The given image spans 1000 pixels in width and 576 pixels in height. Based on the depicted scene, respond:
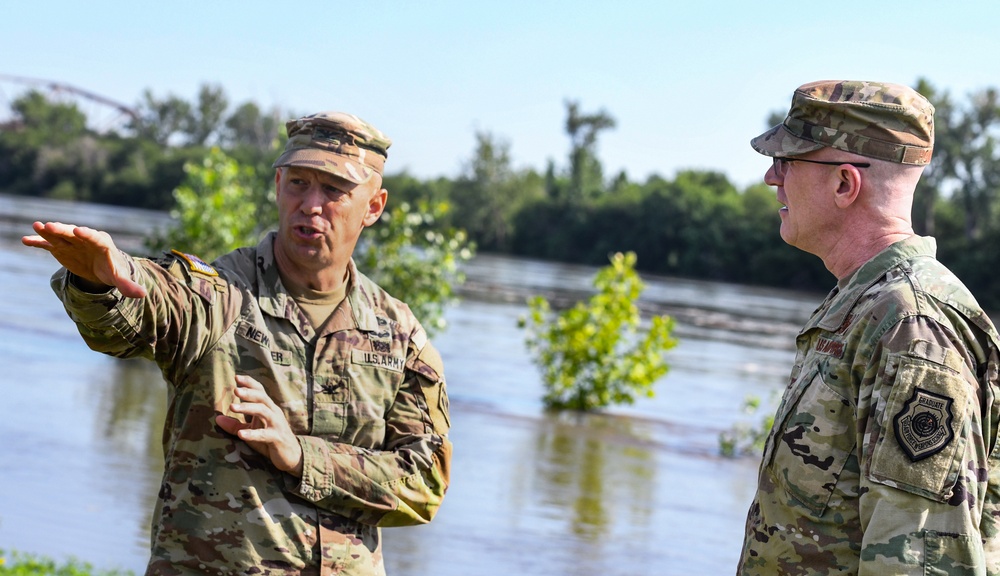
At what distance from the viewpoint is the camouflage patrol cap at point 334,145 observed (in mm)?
3467

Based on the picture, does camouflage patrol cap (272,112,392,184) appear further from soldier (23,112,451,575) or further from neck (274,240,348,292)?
neck (274,240,348,292)

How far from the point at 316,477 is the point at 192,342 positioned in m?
0.51

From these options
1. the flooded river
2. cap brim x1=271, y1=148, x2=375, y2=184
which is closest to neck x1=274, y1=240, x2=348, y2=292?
cap brim x1=271, y1=148, x2=375, y2=184

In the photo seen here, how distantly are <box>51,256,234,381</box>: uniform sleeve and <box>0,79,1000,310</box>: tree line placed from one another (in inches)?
2230

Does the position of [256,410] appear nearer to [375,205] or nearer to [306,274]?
[306,274]

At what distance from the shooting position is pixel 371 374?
3449mm

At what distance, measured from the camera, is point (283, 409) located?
10.8 feet

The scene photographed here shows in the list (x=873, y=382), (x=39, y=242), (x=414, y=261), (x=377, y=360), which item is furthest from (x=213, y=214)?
(x=873, y=382)

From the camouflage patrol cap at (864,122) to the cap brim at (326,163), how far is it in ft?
4.34

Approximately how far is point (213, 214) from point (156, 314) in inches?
486

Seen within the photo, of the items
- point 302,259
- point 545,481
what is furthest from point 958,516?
point 545,481

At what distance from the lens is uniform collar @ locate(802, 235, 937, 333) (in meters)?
2.69

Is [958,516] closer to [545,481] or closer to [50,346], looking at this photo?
[545,481]

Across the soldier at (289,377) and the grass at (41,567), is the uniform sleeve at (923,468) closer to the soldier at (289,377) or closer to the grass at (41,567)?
the soldier at (289,377)
